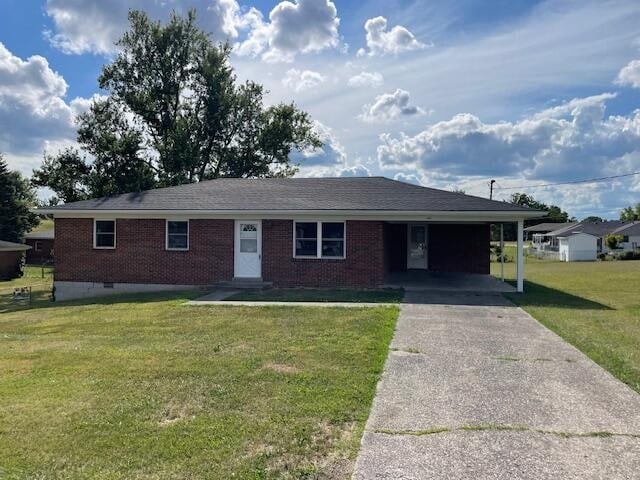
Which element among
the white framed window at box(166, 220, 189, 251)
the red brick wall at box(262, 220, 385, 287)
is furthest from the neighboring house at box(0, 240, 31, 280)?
the red brick wall at box(262, 220, 385, 287)

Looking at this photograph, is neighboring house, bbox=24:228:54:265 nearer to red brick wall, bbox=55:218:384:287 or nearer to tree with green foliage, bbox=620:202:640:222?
red brick wall, bbox=55:218:384:287

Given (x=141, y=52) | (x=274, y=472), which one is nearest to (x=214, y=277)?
(x=274, y=472)

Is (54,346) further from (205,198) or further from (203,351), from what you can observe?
(205,198)

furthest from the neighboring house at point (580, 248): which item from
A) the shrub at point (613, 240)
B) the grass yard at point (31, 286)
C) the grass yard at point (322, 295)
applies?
the grass yard at point (31, 286)

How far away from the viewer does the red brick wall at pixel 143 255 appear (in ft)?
52.6

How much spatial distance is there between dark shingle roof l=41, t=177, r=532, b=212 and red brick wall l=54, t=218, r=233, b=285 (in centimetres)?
66

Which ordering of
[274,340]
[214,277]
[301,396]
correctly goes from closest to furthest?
[301,396]
[274,340]
[214,277]

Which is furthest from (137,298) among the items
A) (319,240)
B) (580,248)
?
(580,248)

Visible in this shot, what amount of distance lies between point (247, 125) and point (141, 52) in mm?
8984

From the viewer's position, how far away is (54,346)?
8.19 meters

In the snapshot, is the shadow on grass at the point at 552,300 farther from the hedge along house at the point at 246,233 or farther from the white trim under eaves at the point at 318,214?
the white trim under eaves at the point at 318,214

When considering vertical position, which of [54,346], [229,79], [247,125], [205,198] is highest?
[229,79]

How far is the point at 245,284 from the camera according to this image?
15570 mm

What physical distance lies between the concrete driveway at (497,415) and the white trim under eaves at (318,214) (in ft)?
21.2
